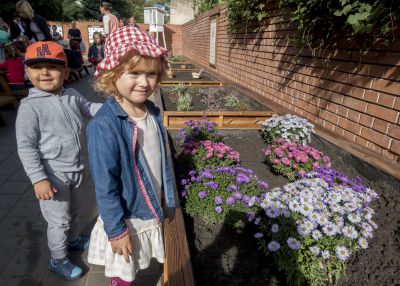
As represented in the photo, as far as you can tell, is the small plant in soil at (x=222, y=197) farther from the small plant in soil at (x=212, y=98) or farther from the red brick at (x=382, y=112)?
the small plant in soil at (x=212, y=98)

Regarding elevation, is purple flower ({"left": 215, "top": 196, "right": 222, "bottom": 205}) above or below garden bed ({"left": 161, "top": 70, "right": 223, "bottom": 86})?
below

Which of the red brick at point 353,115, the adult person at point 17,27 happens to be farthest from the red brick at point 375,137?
the adult person at point 17,27

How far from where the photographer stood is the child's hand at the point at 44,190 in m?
1.88

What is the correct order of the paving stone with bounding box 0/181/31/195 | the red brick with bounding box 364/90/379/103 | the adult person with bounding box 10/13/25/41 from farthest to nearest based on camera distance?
the adult person with bounding box 10/13/25/41 → the paving stone with bounding box 0/181/31/195 → the red brick with bounding box 364/90/379/103

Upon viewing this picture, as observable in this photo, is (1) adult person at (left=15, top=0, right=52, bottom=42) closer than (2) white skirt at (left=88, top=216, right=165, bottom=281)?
No

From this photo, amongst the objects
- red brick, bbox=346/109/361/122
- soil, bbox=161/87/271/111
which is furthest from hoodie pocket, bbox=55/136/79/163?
soil, bbox=161/87/271/111

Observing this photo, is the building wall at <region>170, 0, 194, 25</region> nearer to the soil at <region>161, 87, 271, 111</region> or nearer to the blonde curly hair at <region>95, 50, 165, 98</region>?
the soil at <region>161, 87, 271, 111</region>

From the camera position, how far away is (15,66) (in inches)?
269

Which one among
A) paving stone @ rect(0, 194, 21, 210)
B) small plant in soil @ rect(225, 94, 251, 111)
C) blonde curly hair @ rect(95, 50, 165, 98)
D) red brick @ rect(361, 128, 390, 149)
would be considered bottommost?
paving stone @ rect(0, 194, 21, 210)

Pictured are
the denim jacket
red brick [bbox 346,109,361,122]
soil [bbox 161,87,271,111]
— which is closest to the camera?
the denim jacket

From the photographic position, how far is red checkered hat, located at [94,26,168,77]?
4.90ft

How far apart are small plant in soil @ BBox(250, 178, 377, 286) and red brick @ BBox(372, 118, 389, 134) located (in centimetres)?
122

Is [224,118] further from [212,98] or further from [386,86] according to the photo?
[386,86]

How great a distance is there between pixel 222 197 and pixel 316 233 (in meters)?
0.85
